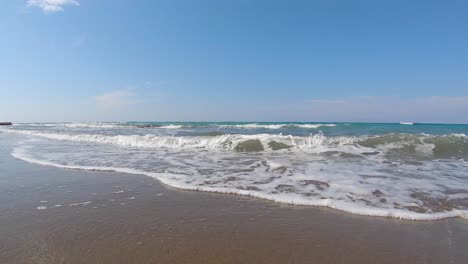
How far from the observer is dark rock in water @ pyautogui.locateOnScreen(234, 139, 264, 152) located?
469 inches

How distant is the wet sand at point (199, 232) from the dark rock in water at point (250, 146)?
690 centimetres

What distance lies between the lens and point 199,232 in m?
3.44

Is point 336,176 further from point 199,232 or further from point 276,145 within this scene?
point 276,145

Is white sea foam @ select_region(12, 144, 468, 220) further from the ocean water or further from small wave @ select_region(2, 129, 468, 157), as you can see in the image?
small wave @ select_region(2, 129, 468, 157)

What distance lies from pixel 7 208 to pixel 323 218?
14.4 feet

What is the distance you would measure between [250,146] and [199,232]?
29.5 ft

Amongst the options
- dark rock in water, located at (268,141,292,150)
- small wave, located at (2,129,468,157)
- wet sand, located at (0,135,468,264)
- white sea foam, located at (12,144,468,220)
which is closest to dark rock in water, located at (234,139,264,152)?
small wave, located at (2,129,468,157)

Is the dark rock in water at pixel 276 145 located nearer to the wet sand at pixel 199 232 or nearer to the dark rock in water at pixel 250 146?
the dark rock in water at pixel 250 146

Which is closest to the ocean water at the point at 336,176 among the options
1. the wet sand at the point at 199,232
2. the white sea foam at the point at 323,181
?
the white sea foam at the point at 323,181

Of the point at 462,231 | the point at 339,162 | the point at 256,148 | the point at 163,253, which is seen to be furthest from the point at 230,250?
the point at 256,148

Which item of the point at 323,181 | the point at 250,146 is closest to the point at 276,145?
the point at 250,146

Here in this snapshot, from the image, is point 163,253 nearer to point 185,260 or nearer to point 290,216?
point 185,260

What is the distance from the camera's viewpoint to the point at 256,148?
1206 centimetres

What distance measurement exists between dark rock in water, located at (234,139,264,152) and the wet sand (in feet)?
22.6
